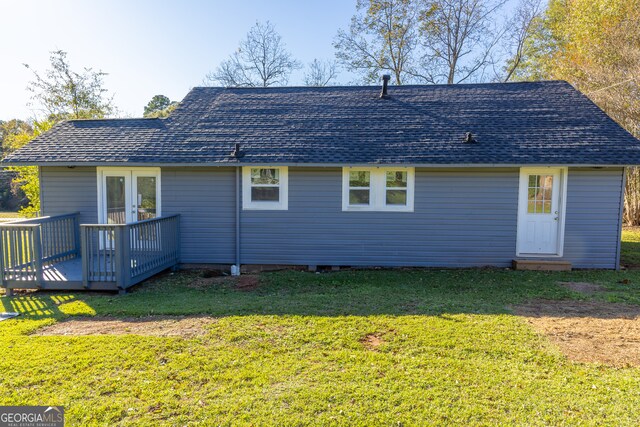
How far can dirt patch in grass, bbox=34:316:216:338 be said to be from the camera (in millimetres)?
4609

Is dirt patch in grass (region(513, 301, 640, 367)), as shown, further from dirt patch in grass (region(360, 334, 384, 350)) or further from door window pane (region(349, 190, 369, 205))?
door window pane (region(349, 190, 369, 205))

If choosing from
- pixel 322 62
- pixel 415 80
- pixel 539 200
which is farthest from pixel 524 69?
pixel 539 200

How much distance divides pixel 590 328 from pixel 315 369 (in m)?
3.65

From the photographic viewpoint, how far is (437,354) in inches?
154

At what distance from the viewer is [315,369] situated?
141 inches

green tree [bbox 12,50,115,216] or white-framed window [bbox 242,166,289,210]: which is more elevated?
green tree [bbox 12,50,115,216]

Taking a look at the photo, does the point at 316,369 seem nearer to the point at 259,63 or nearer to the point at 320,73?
the point at 320,73

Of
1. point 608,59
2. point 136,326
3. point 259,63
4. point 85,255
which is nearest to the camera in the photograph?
point 136,326

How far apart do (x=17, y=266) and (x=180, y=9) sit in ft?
32.7

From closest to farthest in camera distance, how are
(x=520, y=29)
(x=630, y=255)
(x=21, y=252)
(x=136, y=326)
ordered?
(x=136, y=326), (x=21, y=252), (x=630, y=255), (x=520, y=29)

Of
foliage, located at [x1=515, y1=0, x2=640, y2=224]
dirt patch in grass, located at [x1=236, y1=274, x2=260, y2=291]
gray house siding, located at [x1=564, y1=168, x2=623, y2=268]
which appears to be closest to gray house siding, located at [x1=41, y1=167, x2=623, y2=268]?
gray house siding, located at [x1=564, y1=168, x2=623, y2=268]

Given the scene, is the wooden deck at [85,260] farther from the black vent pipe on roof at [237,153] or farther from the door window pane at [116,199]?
the black vent pipe on roof at [237,153]

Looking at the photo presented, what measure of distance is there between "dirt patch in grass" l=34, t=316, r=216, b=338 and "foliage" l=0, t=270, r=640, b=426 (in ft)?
0.58

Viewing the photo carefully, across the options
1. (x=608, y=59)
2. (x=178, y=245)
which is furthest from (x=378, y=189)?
(x=608, y=59)
